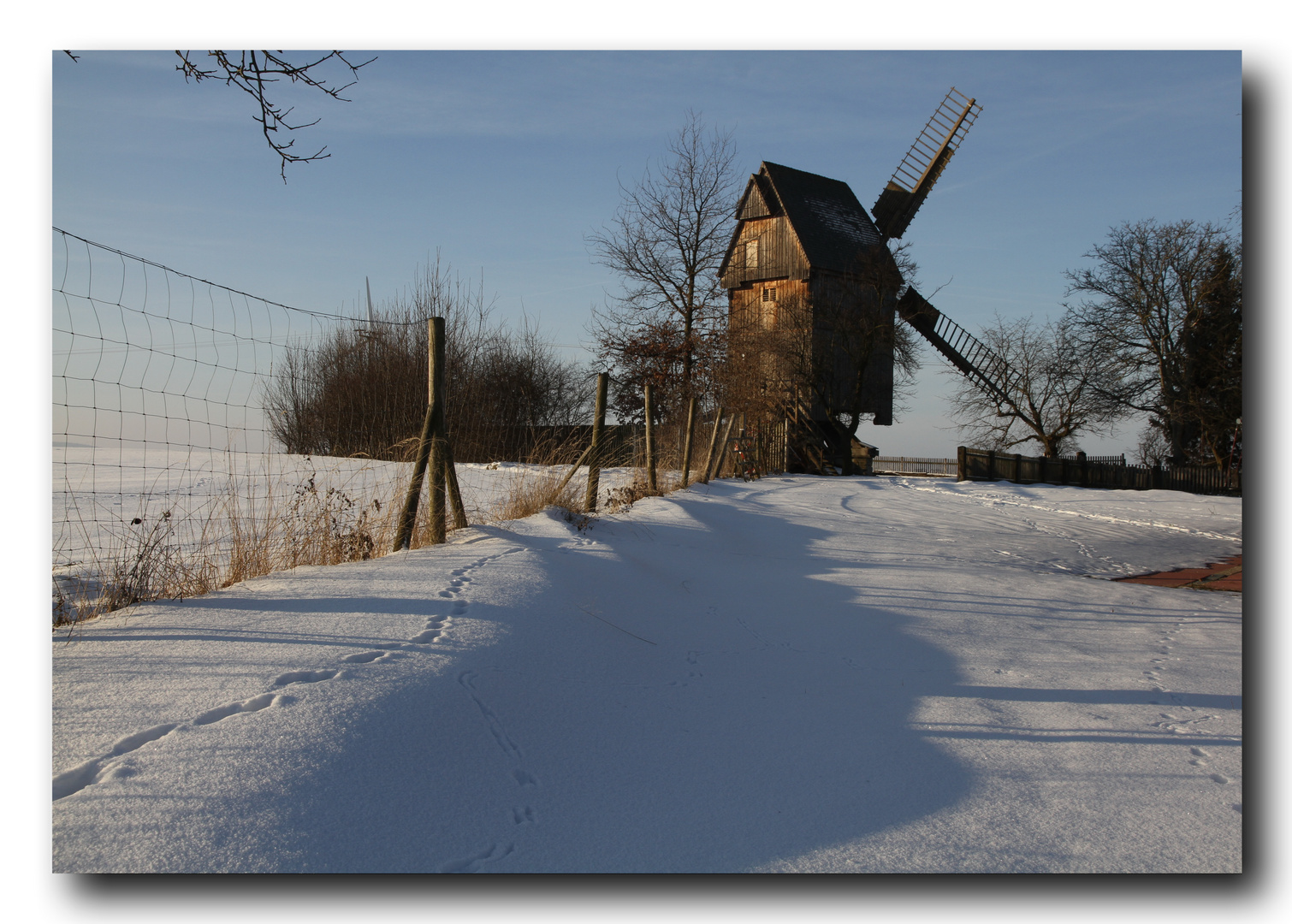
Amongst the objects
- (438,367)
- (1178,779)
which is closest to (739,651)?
(1178,779)

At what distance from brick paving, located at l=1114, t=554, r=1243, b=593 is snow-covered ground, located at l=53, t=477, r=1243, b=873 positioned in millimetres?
1878

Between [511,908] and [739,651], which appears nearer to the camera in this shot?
[511,908]

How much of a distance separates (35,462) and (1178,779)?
4.15 meters

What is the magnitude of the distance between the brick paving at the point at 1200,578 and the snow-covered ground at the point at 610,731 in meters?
1.88

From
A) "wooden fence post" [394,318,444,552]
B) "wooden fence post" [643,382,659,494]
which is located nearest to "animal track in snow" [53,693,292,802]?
"wooden fence post" [394,318,444,552]

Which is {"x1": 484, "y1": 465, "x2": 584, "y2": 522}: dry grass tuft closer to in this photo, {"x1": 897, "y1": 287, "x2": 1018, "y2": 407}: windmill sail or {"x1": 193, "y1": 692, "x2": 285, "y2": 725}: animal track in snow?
{"x1": 193, "y1": 692, "x2": 285, "y2": 725}: animal track in snow

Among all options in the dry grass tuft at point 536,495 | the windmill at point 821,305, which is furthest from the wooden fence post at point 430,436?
the windmill at point 821,305

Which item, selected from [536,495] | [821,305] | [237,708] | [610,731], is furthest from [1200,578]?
[821,305]

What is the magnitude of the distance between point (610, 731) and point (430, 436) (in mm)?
2868

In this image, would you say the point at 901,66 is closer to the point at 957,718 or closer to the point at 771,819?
the point at 957,718

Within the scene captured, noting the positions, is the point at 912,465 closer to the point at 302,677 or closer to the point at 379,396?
the point at 379,396

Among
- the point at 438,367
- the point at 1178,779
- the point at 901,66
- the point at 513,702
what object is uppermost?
the point at 901,66

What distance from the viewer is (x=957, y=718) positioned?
3307 mm

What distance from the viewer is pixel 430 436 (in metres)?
→ 5.15
